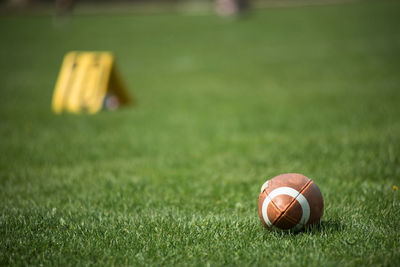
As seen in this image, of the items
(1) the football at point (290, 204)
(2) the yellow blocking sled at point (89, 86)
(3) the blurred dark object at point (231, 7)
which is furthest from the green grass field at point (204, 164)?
(3) the blurred dark object at point (231, 7)

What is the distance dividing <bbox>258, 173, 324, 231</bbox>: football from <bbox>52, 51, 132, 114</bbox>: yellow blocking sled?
6833 millimetres

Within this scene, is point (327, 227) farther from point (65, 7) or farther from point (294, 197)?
point (65, 7)

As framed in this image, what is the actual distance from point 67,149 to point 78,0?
47529 millimetres

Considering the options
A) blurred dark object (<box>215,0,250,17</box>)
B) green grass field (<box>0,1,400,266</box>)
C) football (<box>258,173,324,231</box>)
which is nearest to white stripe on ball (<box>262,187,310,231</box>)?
football (<box>258,173,324,231</box>)

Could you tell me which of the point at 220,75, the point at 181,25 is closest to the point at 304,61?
the point at 220,75

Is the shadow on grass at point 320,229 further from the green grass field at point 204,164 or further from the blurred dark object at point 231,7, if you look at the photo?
the blurred dark object at point 231,7

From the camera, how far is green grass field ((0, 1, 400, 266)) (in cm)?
353

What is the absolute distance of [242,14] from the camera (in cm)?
3597

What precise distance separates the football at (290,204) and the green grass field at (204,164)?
0.12 meters

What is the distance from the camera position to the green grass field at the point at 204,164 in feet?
11.6

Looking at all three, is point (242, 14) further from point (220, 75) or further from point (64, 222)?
point (64, 222)

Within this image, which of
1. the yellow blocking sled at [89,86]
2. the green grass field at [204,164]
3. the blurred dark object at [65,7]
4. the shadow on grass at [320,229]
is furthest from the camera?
the blurred dark object at [65,7]

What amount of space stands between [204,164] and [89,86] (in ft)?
15.9

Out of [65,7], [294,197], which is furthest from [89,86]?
[65,7]
